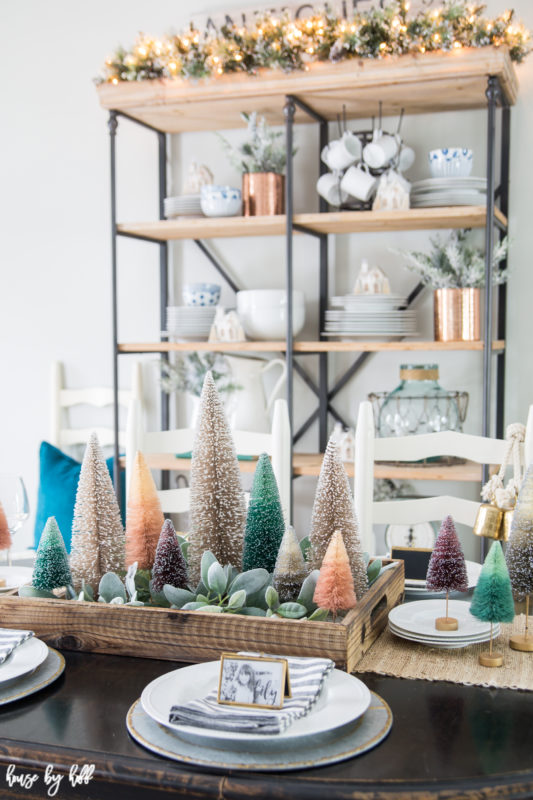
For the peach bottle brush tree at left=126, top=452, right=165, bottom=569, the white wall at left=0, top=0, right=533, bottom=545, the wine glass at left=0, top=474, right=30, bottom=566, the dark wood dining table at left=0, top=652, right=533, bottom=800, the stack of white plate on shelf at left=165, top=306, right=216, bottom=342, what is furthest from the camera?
the white wall at left=0, top=0, right=533, bottom=545

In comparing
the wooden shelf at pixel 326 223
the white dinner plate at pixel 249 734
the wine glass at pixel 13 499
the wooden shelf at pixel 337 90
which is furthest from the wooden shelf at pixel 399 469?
the white dinner plate at pixel 249 734

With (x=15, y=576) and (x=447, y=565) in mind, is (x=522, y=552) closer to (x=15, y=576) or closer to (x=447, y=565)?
(x=447, y=565)

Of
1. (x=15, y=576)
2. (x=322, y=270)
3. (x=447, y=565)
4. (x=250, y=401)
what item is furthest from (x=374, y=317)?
(x=447, y=565)

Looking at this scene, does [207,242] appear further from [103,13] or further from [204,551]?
[204,551]

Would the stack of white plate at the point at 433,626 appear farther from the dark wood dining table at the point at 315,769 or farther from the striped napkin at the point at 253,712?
the striped napkin at the point at 253,712

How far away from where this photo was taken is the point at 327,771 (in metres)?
0.72

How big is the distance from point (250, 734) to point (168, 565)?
1.07 feet

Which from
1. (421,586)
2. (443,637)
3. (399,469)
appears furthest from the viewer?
(399,469)

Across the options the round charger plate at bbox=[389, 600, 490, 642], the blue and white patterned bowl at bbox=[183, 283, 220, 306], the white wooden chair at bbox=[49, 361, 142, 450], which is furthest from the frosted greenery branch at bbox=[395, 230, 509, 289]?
the round charger plate at bbox=[389, 600, 490, 642]

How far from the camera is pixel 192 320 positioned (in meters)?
2.59

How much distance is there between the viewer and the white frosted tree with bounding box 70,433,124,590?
1.10m

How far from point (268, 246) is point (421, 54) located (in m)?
0.81

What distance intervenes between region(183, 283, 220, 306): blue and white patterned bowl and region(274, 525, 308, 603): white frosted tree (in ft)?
5.51

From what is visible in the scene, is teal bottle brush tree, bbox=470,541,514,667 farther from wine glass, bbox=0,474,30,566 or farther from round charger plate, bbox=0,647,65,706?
wine glass, bbox=0,474,30,566
